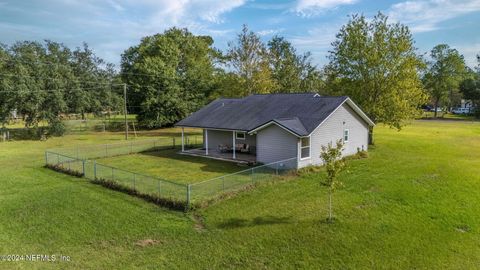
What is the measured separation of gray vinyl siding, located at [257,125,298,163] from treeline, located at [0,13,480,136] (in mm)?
12423

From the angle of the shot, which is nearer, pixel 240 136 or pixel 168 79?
pixel 240 136

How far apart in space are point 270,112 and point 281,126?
4404mm

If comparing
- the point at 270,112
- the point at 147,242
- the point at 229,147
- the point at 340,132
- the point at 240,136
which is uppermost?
the point at 270,112

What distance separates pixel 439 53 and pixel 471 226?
73.5m

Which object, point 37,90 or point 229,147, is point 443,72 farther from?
point 37,90

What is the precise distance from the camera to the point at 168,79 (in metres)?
47.3

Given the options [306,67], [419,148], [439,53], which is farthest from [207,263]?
[439,53]

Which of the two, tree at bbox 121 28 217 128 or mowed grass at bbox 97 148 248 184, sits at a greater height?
tree at bbox 121 28 217 128

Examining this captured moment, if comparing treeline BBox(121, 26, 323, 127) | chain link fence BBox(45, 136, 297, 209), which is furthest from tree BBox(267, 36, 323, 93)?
chain link fence BBox(45, 136, 297, 209)

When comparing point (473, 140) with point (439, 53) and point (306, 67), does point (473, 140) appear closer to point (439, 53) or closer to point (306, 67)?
point (306, 67)

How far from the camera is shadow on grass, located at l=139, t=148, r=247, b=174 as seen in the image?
20.7 metres

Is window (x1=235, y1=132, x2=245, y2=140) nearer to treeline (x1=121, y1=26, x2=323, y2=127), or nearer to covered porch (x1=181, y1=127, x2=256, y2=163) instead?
covered porch (x1=181, y1=127, x2=256, y2=163)

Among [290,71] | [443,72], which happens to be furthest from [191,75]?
[443,72]

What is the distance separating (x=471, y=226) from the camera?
1213cm
